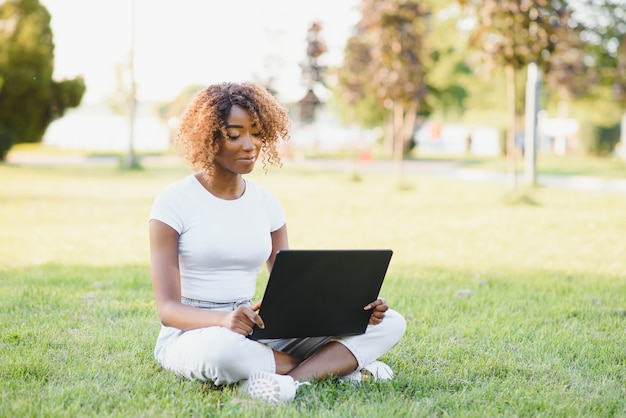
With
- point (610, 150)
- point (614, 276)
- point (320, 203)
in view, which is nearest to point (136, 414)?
point (614, 276)

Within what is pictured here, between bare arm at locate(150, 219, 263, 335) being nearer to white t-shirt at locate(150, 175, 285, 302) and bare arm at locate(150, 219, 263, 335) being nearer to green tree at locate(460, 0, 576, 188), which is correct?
white t-shirt at locate(150, 175, 285, 302)

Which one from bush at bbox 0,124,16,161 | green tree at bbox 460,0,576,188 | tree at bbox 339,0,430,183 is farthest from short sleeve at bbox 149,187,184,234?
bush at bbox 0,124,16,161

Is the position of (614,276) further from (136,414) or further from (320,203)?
(320,203)

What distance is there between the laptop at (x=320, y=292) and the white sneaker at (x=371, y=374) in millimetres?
219

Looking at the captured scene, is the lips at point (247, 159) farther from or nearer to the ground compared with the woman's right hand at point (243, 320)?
farther from the ground

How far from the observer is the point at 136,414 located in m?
3.29

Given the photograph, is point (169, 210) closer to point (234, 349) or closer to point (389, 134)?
point (234, 349)

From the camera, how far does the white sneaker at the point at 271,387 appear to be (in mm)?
3414

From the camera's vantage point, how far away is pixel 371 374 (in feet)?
12.7

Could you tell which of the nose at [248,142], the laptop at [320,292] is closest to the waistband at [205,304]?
the laptop at [320,292]

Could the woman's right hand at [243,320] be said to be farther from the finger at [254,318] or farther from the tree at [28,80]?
the tree at [28,80]

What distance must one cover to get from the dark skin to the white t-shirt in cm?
6

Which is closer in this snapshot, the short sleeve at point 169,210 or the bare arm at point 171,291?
the bare arm at point 171,291

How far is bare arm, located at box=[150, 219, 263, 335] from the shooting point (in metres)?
3.49
